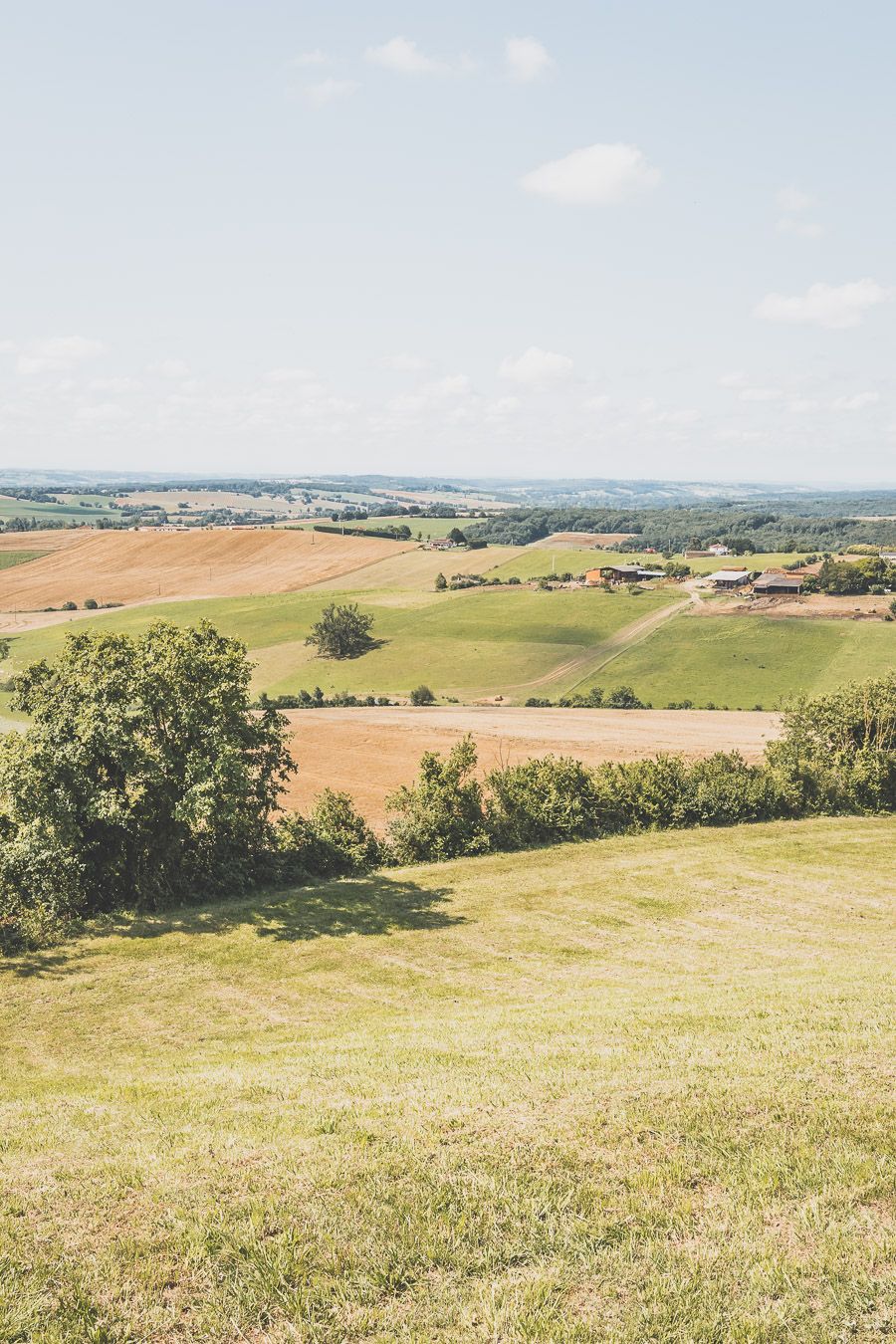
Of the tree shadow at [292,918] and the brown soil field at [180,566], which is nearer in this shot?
the tree shadow at [292,918]

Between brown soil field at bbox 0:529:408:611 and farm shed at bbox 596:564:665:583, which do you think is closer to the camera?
brown soil field at bbox 0:529:408:611

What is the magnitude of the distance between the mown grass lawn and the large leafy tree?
26.9ft

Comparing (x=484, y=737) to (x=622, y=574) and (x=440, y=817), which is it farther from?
(x=622, y=574)

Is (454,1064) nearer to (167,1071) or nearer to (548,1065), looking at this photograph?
(548,1065)

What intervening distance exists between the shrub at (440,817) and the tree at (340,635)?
75.5 m

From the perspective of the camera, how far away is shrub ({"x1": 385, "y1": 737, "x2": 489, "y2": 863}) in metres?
43.2

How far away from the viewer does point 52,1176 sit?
11.2 metres

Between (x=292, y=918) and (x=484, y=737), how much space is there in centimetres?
4904

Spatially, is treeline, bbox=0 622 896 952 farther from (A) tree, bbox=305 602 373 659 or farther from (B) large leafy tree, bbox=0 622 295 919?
(A) tree, bbox=305 602 373 659

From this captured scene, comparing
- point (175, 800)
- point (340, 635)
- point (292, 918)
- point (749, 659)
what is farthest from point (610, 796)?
point (340, 635)

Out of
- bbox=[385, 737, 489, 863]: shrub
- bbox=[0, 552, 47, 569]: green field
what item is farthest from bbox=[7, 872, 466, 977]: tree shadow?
bbox=[0, 552, 47, 569]: green field

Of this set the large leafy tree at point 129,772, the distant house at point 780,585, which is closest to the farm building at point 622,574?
the distant house at point 780,585

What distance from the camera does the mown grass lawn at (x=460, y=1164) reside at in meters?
8.19

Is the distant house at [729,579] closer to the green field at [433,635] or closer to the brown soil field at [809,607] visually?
the green field at [433,635]
